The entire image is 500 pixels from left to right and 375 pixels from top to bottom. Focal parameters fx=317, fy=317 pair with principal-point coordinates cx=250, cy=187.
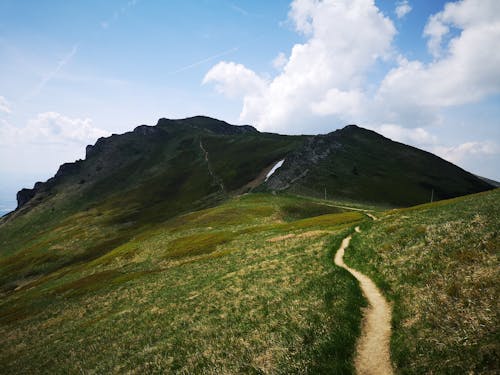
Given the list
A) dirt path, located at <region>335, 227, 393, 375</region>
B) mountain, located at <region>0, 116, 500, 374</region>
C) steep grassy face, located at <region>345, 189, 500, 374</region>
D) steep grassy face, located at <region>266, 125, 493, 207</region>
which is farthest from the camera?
steep grassy face, located at <region>266, 125, 493, 207</region>

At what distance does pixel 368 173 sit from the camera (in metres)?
135

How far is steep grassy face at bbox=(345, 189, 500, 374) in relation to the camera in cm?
1022

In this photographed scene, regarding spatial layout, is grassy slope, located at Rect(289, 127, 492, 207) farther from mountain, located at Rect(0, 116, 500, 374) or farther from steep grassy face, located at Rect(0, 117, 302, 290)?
steep grassy face, located at Rect(0, 117, 302, 290)

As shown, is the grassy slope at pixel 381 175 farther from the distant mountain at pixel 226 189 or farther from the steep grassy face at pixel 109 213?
the steep grassy face at pixel 109 213

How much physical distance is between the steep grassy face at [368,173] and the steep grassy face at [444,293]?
253 ft

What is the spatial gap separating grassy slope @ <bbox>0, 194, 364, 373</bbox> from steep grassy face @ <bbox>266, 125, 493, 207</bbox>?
52.7 metres

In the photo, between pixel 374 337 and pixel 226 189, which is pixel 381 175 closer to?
pixel 226 189

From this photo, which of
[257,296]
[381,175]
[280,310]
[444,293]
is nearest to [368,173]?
[381,175]

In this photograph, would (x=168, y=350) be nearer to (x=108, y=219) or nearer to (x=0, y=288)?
(x=0, y=288)

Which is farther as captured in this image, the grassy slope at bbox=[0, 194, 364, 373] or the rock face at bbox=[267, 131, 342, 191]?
the rock face at bbox=[267, 131, 342, 191]

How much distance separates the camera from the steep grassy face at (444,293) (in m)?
10.2

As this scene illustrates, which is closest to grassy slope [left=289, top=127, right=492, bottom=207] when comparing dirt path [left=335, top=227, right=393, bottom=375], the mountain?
the mountain

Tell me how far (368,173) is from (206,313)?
123873 millimetres

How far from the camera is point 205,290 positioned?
101 ft
